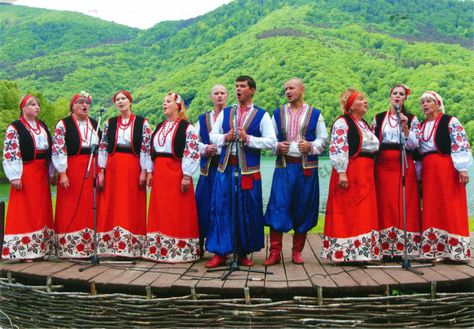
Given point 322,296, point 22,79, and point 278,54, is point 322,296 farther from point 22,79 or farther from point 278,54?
point 22,79

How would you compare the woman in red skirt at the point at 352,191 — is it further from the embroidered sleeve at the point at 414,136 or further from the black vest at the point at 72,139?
the black vest at the point at 72,139

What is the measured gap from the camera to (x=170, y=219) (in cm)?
489

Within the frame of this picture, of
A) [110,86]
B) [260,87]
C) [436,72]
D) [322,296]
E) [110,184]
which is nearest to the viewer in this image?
[322,296]

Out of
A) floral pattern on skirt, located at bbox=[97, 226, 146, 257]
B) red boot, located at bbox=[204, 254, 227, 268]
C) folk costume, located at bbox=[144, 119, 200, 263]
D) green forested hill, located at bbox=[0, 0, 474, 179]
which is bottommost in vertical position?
red boot, located at bbox=[204, 254, 227, 268]

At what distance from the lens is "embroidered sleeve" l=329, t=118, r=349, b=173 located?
457 cm

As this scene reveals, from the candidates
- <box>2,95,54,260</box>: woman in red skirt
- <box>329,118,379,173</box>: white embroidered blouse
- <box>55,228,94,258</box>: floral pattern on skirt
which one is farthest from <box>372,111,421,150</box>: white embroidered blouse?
<box>2,95,54,260</box>: woman in red skirt

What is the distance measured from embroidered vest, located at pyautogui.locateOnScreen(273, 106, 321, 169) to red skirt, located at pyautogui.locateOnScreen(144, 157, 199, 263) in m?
1.01

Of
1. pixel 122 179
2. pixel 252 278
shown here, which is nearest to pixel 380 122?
pixel 252 278

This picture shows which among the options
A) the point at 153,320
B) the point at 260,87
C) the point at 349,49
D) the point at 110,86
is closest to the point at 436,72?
the point at 349,49

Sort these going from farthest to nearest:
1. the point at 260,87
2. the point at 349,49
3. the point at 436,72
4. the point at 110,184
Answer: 1. the point at 349,49
2. the point at 436,72
3. the point at 260,87
4. the point at 110,184

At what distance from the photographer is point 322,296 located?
4.05 m

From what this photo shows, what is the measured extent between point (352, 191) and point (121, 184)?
231 centimetres

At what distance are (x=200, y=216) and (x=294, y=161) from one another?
3.87 ft

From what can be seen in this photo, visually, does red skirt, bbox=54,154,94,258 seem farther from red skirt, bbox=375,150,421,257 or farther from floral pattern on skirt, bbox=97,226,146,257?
red skirt, bbox=375,150,421,257
